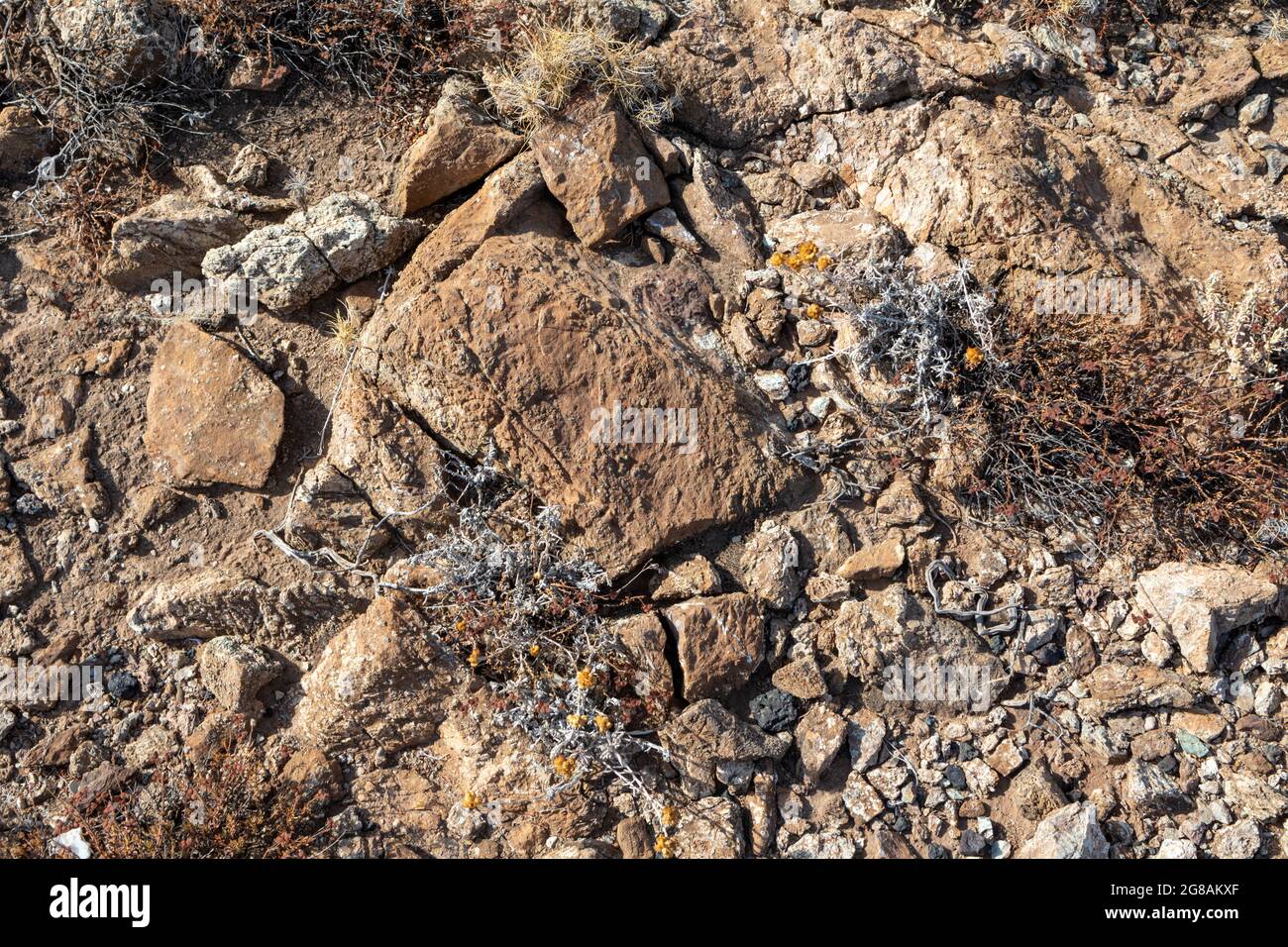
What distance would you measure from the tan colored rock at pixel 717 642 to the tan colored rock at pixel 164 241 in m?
2.79

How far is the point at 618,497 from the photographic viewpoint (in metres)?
3.67

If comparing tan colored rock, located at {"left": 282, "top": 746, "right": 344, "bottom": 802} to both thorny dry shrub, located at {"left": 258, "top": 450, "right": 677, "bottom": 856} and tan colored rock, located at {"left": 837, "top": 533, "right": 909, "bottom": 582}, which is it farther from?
tan colored rock, located at {"left": 837, "top": 533, "right": 909, "bottom": 582}

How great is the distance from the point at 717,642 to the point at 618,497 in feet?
2.40

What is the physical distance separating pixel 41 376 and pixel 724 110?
11.4 ft

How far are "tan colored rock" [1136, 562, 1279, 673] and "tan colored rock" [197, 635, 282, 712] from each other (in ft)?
12.3

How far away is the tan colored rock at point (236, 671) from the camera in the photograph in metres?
3.61

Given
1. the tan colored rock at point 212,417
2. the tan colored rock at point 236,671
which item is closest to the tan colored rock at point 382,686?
the tan colored rock at point 236,671

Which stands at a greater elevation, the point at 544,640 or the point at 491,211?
the point at 491,211

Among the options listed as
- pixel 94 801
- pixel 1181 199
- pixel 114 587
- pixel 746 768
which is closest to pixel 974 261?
pixel 1181 199

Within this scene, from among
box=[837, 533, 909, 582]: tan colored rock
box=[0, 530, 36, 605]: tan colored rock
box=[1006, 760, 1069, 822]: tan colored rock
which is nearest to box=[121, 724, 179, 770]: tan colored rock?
box=[0, 530, 36, 605]: tan colored rock

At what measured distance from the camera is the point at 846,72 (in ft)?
14.0

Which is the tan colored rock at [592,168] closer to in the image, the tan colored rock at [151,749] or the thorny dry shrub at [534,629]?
the thorny dry shrub at [534,629]

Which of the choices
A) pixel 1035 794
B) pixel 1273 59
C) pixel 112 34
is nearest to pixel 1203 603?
pixel 1035 794

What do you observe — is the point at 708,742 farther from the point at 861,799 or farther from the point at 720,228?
the point at 720,228
